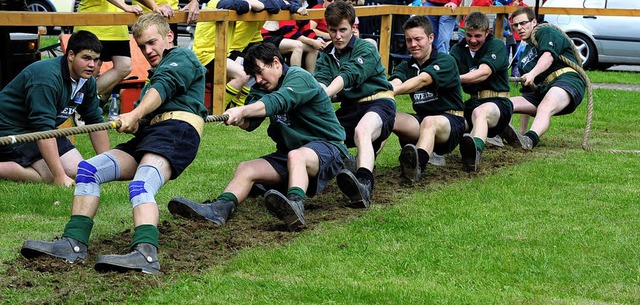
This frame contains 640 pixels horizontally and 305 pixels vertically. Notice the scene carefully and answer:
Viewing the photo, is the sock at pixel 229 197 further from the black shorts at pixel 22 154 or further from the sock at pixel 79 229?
the black shorts at pixel 22 154

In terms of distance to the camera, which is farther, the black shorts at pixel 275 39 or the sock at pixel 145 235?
the black shorts at pixel 275 39

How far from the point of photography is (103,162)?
5.94 m

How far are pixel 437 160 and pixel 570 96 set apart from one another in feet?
6.30

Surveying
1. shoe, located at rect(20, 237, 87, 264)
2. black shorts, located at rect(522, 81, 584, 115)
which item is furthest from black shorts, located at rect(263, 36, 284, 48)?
shoe, located at rect(20, 237, 87, 264)

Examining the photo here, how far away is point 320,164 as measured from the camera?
7.01 meters

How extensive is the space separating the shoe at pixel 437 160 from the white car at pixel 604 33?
32.6 ft

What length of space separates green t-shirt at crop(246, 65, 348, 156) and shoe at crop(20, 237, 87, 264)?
5.30 ft

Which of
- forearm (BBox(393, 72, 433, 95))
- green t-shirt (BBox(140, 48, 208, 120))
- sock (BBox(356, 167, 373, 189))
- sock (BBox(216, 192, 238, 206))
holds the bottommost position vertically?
sock (BBox(356, 167, 373, 189))

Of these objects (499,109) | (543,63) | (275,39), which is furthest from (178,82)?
(275,39)

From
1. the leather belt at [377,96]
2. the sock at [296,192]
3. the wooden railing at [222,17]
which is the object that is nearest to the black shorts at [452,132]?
the leather belt at [377,96]

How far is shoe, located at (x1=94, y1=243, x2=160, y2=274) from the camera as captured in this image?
544 cm

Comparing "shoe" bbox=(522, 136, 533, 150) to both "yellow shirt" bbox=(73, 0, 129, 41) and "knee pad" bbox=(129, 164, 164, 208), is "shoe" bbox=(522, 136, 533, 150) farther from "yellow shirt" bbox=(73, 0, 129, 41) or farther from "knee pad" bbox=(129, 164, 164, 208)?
"knee pad" bbox=(129, 164, 164, 208)

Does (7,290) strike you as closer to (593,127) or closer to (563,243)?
(563,243)

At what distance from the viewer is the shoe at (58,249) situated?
5605mm
